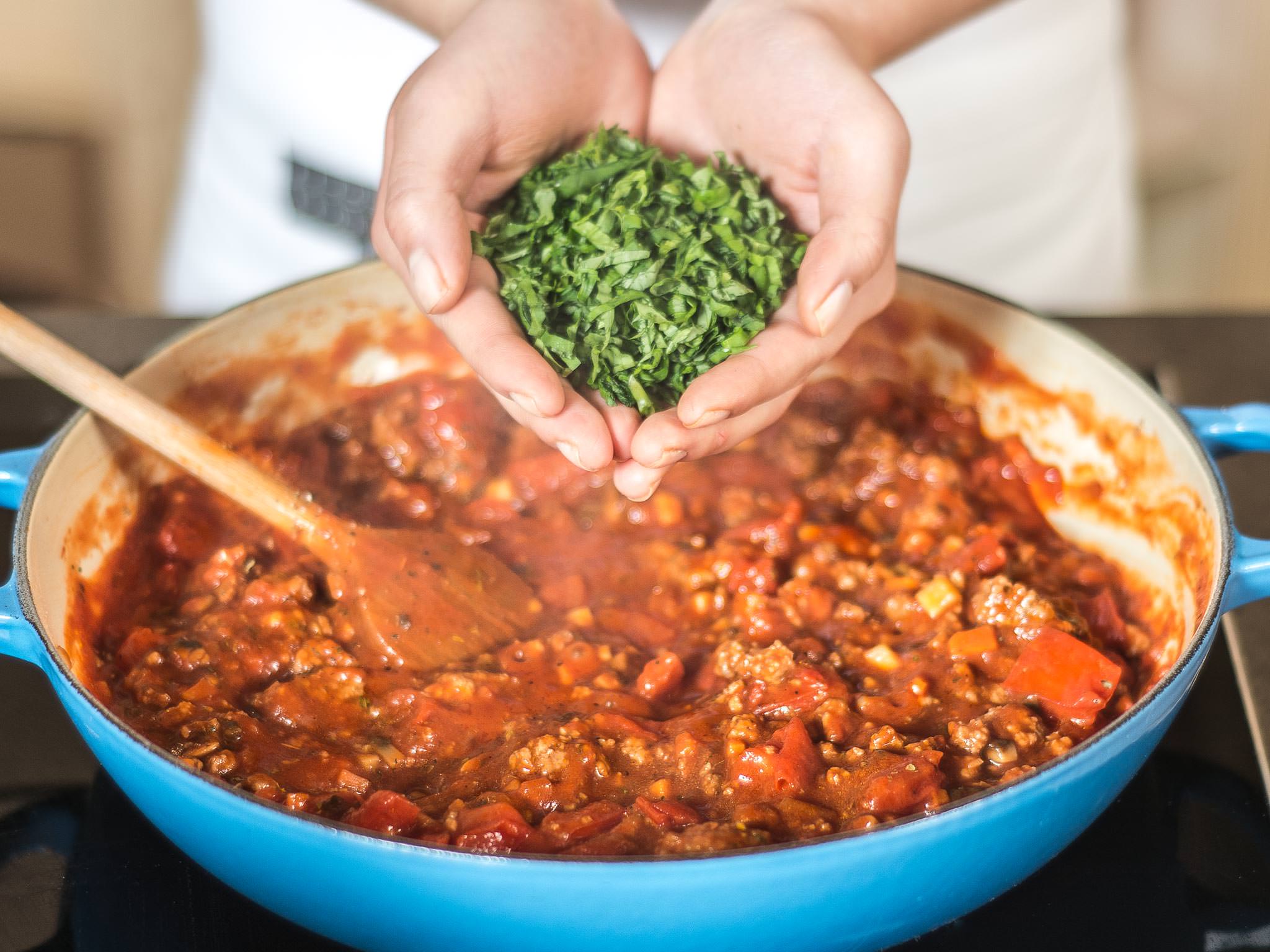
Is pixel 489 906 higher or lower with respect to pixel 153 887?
higher

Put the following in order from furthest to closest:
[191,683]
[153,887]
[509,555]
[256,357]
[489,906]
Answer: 1. [256,357]
2. [509,555]
3. [191,683]
4. [153,887]
5. [489,906]

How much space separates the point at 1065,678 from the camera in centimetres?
172

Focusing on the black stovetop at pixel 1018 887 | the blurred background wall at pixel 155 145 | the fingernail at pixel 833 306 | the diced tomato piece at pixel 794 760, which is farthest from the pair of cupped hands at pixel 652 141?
the blurred background wall at pixel 155 145

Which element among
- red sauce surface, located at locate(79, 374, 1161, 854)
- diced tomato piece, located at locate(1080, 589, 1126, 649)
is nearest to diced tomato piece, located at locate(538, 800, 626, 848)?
red sauce surface, located at locate(79, 374, 1161, 854)

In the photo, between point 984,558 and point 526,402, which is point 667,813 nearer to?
point 526,402

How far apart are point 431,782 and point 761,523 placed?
0.77 meters

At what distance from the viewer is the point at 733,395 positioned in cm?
166

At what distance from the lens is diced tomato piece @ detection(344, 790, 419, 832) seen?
1.49 m

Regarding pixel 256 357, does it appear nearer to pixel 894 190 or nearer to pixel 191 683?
pixel 191 683

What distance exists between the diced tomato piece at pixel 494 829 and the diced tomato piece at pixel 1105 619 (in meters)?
0.96

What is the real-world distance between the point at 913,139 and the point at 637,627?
5.52 ft

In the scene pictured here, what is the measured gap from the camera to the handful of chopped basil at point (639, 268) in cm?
187

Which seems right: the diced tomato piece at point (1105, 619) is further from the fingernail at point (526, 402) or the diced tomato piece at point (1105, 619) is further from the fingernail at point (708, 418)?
the fingernail at point (526, 402)

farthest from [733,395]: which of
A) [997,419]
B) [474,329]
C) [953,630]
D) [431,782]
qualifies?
[997,419]
